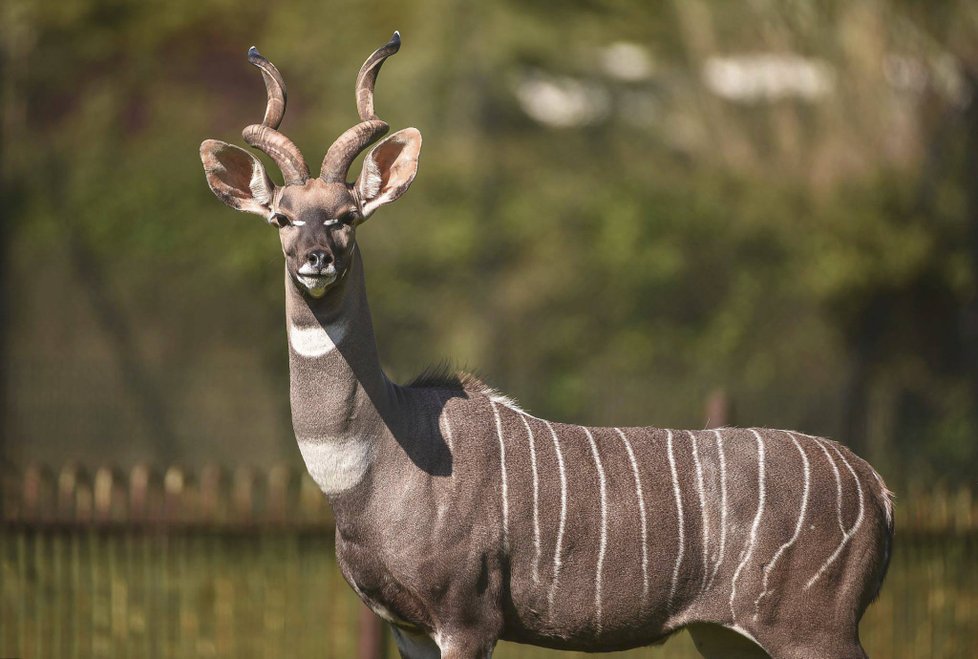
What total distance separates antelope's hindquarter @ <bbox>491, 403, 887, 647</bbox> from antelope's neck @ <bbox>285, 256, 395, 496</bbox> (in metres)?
0.60

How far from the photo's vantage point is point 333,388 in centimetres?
514

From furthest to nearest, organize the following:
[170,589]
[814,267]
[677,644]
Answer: [814,267], [677,644], [170,589]

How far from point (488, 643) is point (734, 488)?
1.19m

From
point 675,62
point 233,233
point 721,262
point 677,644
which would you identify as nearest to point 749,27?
point 675,62

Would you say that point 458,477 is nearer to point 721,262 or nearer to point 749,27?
point 721,262

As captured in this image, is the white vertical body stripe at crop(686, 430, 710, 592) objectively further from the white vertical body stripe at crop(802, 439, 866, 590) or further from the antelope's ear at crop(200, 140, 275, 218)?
the antelope's ear at crop(200, 140, 275, 218)

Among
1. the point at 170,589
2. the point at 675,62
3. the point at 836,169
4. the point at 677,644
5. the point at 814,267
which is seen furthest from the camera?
the point at 675,62

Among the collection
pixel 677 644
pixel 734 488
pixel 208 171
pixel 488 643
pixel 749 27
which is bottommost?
pixel 677 644

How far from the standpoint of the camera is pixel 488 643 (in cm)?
507

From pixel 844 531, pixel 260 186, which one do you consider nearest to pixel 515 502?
pixel 844 531

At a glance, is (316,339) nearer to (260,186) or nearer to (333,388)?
(333,388)

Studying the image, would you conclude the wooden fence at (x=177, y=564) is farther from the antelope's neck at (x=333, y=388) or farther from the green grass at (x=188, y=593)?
the antelope's neck at (x=333, y=388)

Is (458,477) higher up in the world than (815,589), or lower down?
higher up

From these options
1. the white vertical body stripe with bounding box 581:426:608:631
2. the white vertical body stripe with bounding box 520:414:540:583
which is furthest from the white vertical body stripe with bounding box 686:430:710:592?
the white vertical body stripe with bounding box 520:414:540:583
